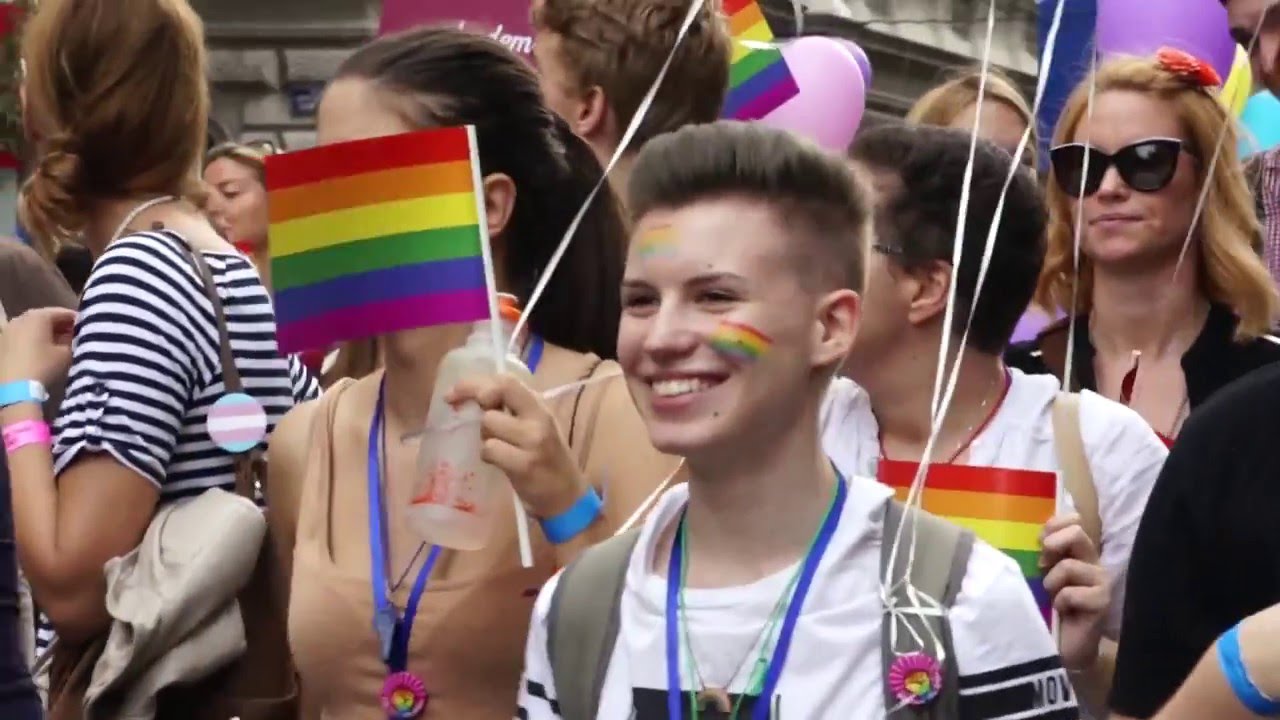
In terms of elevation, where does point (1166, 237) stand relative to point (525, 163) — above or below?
below

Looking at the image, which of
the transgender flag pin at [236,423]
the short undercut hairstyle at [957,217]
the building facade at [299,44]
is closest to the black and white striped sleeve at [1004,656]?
the short undercut hairstyle at [957,217]

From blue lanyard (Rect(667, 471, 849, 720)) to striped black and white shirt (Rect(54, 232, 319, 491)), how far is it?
121 centimetres

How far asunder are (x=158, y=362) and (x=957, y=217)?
1.28 meters

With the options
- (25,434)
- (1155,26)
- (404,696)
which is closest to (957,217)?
(404,696)

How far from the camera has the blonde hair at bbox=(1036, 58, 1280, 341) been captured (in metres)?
4.23

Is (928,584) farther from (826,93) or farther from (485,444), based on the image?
(826,93)

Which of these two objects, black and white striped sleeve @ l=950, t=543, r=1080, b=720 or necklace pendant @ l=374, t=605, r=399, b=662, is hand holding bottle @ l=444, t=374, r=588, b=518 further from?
black and white striped sleeve @ l=950, t=543, r=1080, b=720

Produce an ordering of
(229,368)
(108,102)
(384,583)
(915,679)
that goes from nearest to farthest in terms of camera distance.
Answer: (915,679) → (384,583) → (229,368) → (108,102)

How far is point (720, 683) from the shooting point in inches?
99.8

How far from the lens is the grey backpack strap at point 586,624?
8.46 ft

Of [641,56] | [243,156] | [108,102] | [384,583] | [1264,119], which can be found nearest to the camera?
[384,583]

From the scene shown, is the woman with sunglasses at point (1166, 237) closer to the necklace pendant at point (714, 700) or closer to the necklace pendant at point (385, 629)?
the necklace pendant at point (385, 629)

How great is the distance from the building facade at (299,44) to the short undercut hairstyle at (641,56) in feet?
42.6

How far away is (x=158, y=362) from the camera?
11.7ft
